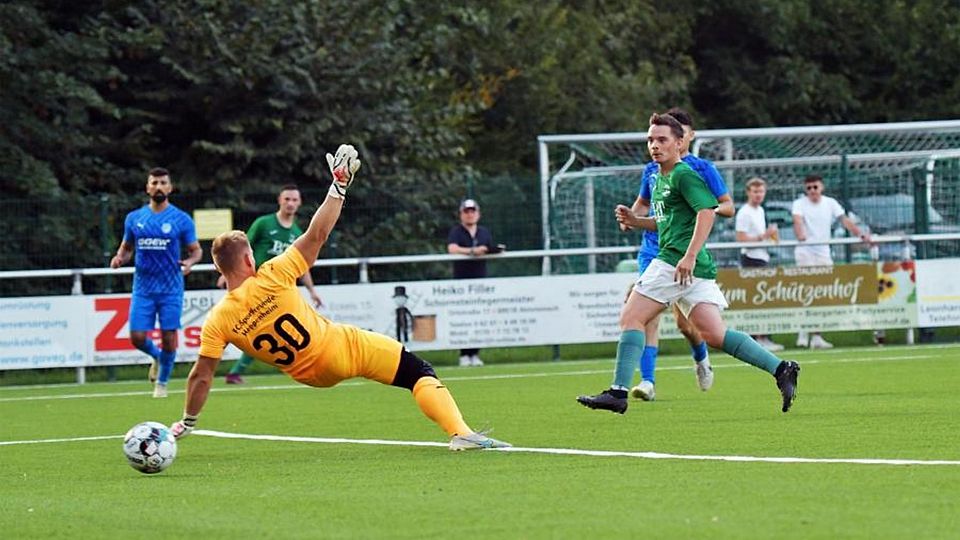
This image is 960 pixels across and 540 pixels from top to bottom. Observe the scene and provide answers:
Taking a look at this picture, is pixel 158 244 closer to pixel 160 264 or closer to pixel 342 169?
pixel 160 264

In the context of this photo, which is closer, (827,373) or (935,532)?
(935,532)

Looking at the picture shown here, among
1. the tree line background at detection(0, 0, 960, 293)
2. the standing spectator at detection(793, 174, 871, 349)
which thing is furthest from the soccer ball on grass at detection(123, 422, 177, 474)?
the standing spectator at detection(793, 174, 871, 349)

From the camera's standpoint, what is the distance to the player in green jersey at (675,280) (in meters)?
12.3

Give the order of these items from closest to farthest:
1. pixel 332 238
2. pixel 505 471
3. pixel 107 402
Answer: pixel 505 471, pixel 107 402, pixel 332 238

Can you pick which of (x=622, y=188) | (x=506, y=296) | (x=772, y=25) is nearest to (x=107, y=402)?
(x=506, y=296)

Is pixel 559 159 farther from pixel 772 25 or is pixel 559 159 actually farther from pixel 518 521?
pixel 518 521

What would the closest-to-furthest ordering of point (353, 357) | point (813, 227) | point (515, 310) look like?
point (353, 357)
point (515, 310)
point (813, 227)

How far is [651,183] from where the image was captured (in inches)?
548

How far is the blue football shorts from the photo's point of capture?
17891 millimetres

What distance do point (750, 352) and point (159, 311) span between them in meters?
7.36

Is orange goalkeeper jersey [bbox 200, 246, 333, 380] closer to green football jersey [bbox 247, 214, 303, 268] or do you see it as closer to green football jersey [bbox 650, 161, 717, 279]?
green football jersey [bbox 650, 161, 717, 279]

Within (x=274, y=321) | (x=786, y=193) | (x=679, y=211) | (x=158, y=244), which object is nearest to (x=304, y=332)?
(x=274, y=321)

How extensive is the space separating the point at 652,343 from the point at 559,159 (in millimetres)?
22362

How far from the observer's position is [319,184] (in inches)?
1134
